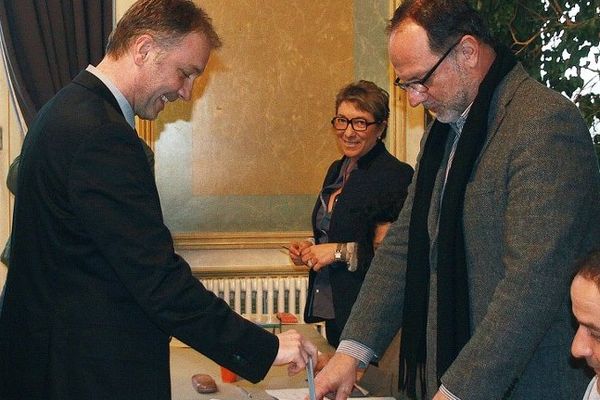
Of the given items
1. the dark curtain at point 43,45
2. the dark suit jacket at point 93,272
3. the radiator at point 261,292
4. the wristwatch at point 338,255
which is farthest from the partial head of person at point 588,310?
the dark curtain at point 43,45

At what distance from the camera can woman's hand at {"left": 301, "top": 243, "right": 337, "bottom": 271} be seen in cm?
371

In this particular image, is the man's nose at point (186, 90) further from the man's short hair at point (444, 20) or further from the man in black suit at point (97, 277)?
the man's short hair at point (444, 20)

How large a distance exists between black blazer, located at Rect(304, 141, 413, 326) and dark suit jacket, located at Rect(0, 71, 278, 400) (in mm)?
1603

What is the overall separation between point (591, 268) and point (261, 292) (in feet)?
11.7

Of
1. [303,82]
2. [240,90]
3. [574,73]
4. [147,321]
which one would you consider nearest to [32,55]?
[240,90]

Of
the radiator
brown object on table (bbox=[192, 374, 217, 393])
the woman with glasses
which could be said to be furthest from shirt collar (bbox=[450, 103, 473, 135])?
the radiator

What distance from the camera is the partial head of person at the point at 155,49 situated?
2.12 m

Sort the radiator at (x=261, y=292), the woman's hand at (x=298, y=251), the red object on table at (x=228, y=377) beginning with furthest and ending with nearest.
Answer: the radiator at (x=261, y=292) → the woman's hand at (x=298, y=251) → the red object on table at (x=228, y=377)

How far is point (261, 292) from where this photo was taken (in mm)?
5285

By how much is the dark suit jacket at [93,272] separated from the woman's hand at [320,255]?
1.67 metres

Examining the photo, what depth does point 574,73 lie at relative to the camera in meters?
4.32

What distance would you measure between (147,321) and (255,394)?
0.77m

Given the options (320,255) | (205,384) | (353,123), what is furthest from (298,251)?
(205,384)

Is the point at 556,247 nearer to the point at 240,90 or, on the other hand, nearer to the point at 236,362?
the point at 236,362
